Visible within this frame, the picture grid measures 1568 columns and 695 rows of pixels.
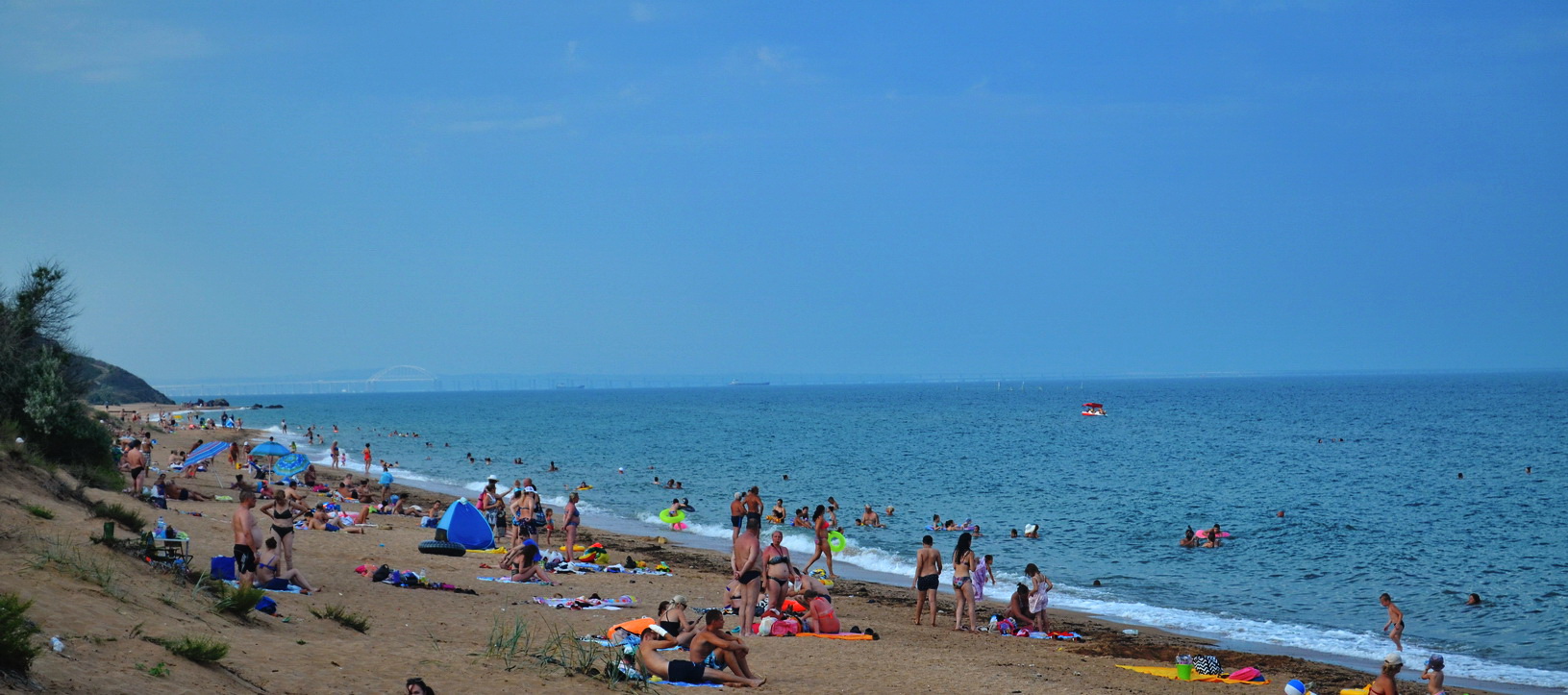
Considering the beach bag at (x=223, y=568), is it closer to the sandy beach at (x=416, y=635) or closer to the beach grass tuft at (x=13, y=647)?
the sandy beach at (x=416, y=635)

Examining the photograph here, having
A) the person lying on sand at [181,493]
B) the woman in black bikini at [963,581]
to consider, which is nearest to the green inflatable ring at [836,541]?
the woman in black bikini at [963,581]

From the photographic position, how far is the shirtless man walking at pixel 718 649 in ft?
35.3

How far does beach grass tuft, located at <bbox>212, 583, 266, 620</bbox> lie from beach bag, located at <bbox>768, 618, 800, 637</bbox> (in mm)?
6198

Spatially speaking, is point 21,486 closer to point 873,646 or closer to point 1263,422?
point 873,646

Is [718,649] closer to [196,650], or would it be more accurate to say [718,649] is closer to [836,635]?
[836,635]

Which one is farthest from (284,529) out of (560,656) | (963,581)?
(963,581)

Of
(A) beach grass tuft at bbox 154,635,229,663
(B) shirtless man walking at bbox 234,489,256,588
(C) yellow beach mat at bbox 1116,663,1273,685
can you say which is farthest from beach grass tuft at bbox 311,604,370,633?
(C) yellow beach mat at bbox 1116,663,1273,685

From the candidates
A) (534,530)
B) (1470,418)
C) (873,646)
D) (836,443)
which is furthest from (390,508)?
(1470,418)

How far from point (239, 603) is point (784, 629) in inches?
257

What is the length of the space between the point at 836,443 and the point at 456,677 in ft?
207

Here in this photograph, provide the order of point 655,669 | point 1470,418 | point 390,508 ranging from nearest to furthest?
point 655,669 < point 390,508 < point 1470,418

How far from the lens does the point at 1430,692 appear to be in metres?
10.8

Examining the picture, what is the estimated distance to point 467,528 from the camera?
20.7m

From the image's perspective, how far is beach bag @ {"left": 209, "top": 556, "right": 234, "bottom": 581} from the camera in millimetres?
12328
